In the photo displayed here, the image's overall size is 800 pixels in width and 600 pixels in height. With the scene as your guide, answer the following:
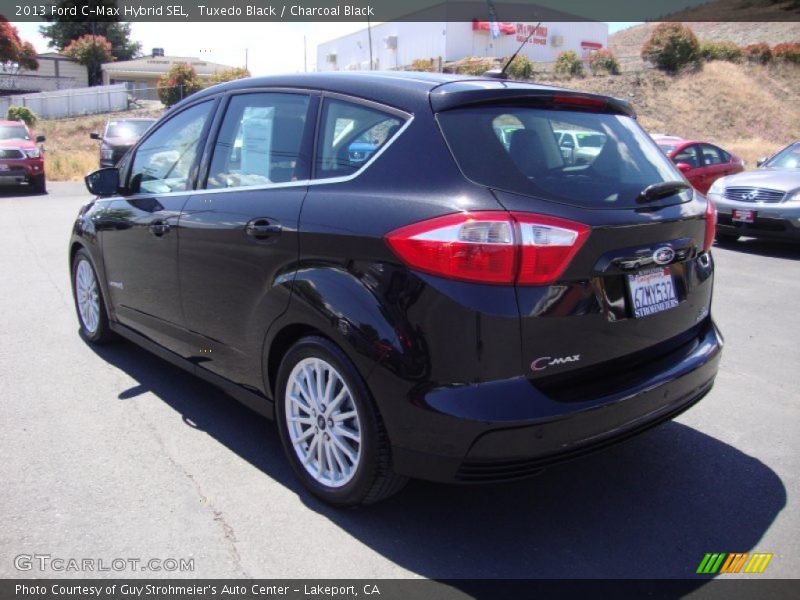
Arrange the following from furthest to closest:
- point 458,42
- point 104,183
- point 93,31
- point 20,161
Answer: point 93,31 → point 458,42 → point 20,161 → point 104,183

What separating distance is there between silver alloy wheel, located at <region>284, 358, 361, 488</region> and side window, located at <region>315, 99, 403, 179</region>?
855mm

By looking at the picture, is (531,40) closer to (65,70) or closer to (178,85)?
(178,85)

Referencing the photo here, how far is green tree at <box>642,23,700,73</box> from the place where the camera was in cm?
4356

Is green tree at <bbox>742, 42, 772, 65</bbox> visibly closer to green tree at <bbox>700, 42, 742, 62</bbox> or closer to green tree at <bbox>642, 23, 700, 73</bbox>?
green tree at <bbox>700, 42, 742, 62</bbox>

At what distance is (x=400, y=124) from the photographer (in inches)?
115

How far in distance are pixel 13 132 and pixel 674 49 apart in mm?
38160

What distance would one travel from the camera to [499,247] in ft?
8.23

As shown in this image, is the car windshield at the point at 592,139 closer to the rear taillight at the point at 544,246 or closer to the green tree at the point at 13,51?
the rear taillight at the point at 544,246

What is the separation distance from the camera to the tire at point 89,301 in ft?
17.1

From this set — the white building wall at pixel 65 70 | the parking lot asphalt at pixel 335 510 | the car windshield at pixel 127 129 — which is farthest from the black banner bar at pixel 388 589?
the white building wall at pixel 65 70

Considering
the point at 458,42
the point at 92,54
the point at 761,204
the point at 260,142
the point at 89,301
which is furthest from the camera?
the point at 92,54

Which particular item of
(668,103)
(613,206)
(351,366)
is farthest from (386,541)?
(668,103)

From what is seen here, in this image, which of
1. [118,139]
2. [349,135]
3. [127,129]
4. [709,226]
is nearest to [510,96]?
[349,135]

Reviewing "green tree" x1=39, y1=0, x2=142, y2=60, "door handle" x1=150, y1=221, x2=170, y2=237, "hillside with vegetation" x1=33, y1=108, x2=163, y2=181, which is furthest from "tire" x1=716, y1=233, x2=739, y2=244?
"green tree" x1=39, y1=0, x2=142, y2=60
